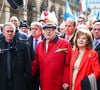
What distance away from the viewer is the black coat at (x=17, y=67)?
7105mm

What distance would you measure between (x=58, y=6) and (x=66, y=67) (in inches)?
1976

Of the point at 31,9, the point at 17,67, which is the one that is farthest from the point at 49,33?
the point at 31,9

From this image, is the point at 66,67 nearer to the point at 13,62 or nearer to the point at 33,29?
the point at 13,62

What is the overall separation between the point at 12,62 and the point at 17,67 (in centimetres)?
12

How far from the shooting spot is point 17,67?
7129 mm

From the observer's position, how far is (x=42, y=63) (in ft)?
23.5

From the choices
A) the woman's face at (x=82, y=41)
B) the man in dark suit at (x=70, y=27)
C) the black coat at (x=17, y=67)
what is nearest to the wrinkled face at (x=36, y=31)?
→ the man in dark suit at (x=70, y=27)

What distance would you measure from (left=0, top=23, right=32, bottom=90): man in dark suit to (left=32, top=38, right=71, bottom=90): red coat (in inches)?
10.9

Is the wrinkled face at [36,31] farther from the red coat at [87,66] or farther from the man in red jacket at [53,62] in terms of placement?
the red coat at [87,66]

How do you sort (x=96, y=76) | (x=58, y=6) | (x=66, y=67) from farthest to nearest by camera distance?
(x=58, y=6), (x=66, y=67), (x=96, y=76)

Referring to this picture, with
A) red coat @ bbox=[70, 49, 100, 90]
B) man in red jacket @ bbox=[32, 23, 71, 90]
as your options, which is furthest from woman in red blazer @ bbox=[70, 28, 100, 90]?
man in red jacket @ bbox=[32, 23, 71, 90]

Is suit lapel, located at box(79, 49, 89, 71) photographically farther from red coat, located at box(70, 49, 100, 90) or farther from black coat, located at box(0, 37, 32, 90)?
black coat, located at box(0, 37, 32, 90)

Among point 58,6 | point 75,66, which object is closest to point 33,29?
point 75,66

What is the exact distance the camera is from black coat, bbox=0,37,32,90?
7.11 meters
